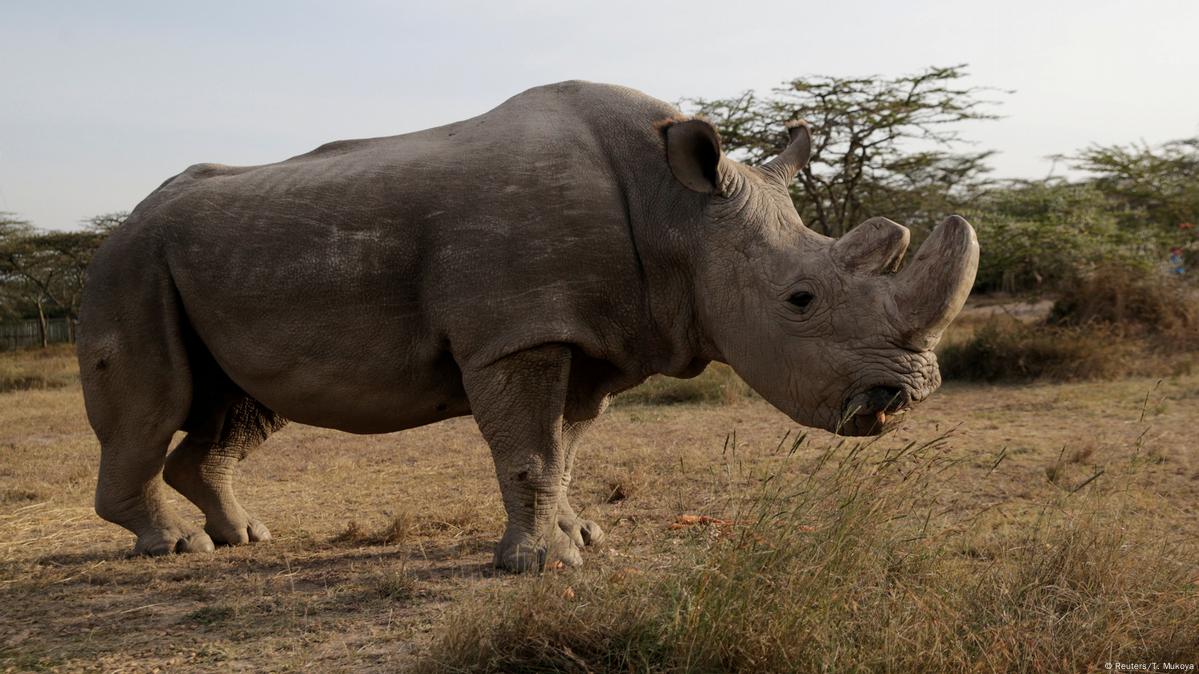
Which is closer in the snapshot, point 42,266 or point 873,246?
point 873,246

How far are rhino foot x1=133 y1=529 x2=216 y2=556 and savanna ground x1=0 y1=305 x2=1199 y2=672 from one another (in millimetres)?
77

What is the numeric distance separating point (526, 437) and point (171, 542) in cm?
204

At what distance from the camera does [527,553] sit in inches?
178

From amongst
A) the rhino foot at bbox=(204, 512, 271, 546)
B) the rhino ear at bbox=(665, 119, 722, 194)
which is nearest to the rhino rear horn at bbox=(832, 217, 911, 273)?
the rhino ear at bbox=(665, 119, 722, 194)

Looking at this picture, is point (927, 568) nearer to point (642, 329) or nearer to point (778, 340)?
point (778, 340)

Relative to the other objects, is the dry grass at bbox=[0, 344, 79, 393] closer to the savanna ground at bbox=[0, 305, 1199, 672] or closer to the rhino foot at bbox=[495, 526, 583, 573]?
the savanna ground at bbox=[0, 305, 1199, 672]

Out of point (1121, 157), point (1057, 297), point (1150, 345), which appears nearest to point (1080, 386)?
point (1150, 345)

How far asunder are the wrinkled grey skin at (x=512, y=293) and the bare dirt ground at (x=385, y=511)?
49 centimetres

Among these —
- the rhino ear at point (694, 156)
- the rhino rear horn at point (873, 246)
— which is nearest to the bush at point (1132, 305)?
the rhino rear horn at point (873, 246)

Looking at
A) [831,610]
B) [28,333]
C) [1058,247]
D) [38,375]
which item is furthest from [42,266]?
[831,610]

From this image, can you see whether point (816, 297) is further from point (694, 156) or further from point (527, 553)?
point (527, 553)

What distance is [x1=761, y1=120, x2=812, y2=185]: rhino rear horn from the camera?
501 centimetres

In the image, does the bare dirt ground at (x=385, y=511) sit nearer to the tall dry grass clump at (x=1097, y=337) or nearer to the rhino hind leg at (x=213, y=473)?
the rhino hind leg at (x=213, y=473)

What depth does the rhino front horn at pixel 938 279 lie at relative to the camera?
3930 millimetres
